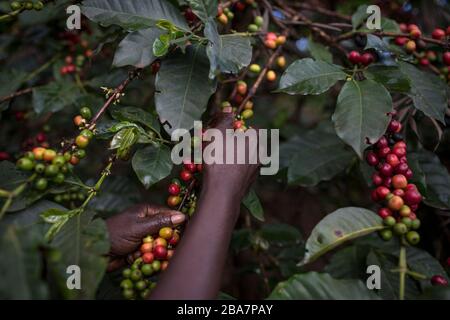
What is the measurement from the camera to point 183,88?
123 centimetres

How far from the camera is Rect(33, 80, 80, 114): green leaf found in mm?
1723

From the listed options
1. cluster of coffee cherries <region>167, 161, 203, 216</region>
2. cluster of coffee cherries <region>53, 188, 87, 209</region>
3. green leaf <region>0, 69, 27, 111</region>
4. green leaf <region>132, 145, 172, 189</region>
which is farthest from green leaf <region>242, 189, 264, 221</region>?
green leaf <region>0, 69, 27, 111</region>

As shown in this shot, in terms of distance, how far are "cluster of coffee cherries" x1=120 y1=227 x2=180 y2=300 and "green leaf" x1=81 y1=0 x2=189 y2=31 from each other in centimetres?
66

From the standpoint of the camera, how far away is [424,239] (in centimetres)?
181

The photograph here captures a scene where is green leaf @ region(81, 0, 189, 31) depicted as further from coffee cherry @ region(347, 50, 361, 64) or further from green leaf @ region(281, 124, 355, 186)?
green leaf @ region(281, 124, 355, 186)

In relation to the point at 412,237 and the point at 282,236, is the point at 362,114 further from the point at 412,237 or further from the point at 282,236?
the point at 282,236

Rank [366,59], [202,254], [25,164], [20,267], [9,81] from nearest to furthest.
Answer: [20,267], [202,254], [25,164], [366,59], [9,81]

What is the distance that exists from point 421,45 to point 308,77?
0.76 meters

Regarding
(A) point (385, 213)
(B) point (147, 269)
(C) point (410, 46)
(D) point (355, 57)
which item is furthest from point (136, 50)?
(C) point (410, 46)

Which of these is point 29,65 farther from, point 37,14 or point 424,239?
point 424,239

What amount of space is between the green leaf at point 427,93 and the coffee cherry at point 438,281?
0.49 metres

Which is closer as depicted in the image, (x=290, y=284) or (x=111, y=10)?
(x=290, y=284)

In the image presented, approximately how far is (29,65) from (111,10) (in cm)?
122
